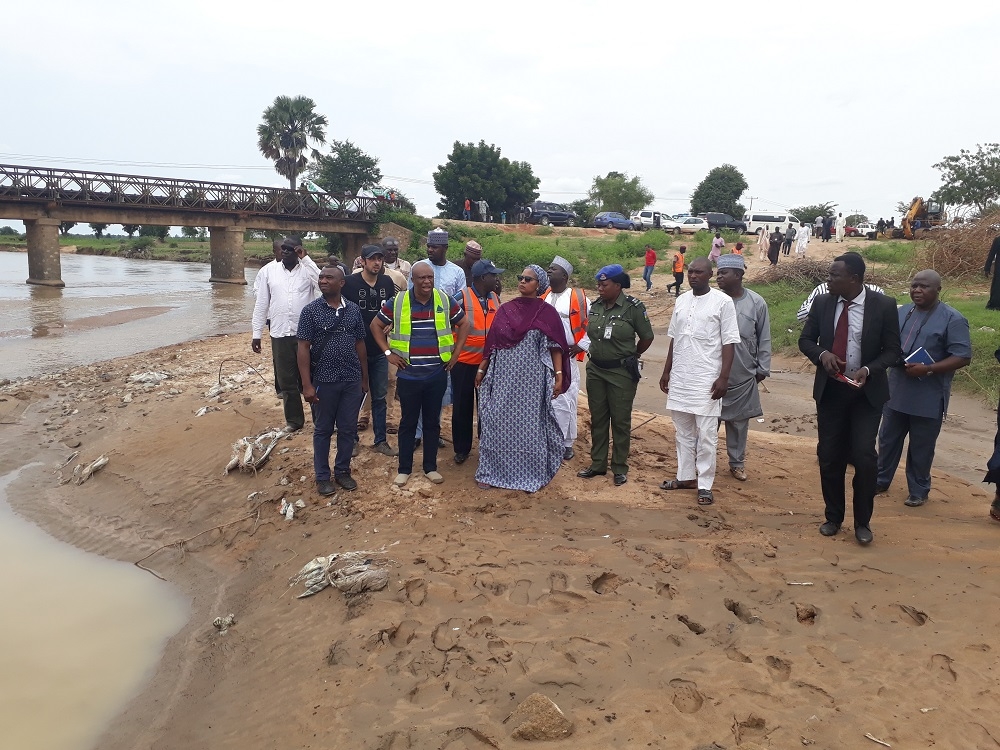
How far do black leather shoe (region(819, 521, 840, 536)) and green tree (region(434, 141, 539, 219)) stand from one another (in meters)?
39.2

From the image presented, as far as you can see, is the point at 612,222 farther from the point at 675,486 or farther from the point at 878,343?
the point at 878,343

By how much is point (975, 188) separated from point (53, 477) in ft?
152

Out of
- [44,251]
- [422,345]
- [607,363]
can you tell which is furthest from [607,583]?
[44,251]

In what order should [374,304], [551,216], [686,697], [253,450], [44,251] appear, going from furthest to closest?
[551,216] → [44,251] → [253,450] → [374,304] → [686,697]

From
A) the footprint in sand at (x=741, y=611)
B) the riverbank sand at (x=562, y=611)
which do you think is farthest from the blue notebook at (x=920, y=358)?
the footprint in sand at (x=741, y=611)

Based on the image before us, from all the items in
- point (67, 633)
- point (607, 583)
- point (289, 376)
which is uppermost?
point (289, 376)

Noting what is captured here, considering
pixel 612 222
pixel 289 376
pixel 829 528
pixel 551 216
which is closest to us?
pixel 829 528

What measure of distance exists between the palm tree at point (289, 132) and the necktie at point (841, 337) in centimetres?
4625

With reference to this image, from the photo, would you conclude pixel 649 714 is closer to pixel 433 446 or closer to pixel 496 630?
pixel 496 630

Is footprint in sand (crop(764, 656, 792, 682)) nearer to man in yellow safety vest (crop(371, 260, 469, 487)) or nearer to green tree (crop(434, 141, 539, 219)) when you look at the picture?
man in yellow safety vest (crop(371, 260, 469, 487))

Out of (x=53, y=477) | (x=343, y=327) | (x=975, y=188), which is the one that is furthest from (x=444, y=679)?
(x=975, y=188)

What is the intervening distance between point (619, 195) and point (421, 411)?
4944 centimetres

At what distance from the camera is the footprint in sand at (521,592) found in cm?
360

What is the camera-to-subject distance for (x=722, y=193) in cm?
5062
